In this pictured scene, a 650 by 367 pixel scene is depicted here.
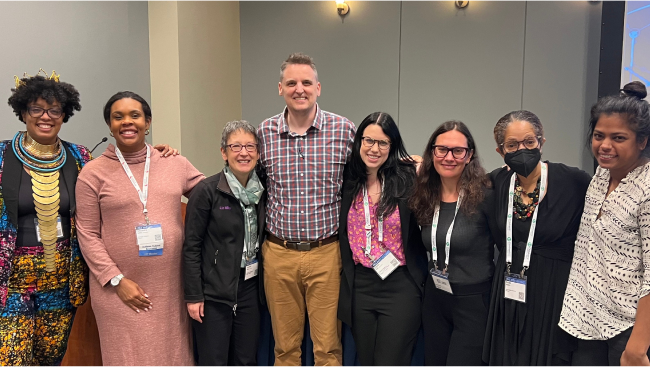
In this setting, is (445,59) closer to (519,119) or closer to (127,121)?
(519,119)

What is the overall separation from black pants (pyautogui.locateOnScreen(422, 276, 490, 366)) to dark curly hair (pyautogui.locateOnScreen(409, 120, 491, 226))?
14.0 inches

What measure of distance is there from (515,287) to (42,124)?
2.38 m

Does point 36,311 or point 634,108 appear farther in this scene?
point 36,311

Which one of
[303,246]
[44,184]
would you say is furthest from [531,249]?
[44,184]

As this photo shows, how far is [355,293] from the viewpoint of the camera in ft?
7.28

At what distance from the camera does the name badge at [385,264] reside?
84.0 inches

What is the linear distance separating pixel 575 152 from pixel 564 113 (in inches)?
18.6

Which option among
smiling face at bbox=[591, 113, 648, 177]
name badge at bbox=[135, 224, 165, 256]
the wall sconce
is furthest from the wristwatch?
the wall sconce

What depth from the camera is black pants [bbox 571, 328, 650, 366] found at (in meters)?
1.72

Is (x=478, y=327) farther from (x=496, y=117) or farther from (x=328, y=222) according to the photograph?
(x=496, y=117)

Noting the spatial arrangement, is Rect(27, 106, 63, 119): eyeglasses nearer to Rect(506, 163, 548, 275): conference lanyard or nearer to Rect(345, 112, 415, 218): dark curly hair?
Rect(345, 112, 415, 218): dark curly hair

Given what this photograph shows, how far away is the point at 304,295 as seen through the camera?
7.73 ft

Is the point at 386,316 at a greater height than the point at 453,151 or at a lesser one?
lesser

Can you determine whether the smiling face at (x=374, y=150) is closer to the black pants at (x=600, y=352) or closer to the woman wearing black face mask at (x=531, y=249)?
the woman wearing black face mask at (x=531, y=249)
